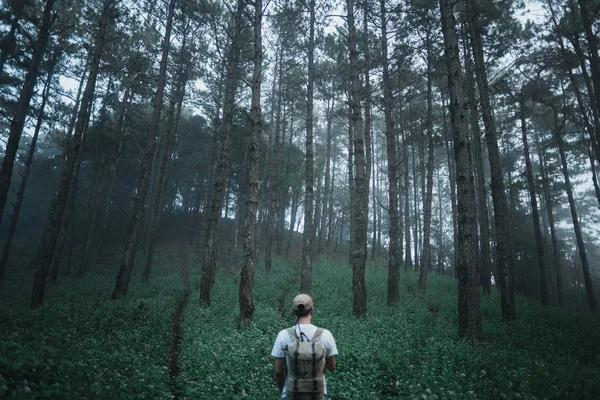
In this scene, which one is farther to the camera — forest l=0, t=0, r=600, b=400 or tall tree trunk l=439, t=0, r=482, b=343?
tall tree trunk l=439, t=0, r=482, b=343

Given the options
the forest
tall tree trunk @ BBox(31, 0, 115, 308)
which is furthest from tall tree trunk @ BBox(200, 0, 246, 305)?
tall tree trunk @ BBox(31, 0, 115, 308)

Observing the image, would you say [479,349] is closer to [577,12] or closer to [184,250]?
[577,12]

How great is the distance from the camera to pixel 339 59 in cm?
1991

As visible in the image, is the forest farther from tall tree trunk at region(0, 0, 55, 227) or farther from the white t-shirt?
the white t-shirt

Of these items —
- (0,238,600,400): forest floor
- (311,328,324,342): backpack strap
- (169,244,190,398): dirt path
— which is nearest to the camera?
(311,328,324,342): backpack strap

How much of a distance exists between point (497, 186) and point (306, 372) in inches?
504

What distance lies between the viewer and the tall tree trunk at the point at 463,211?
7969 millimetres

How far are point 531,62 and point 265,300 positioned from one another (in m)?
18.6

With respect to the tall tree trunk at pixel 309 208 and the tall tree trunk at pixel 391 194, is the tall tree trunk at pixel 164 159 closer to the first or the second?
the tall tree trunk at pixel 309 208

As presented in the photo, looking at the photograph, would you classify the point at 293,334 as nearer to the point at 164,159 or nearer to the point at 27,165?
the point at 164,159

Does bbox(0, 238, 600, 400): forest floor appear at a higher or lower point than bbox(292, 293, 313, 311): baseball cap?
lower

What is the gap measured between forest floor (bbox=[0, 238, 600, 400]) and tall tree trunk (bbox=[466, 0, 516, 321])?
0.93 meters

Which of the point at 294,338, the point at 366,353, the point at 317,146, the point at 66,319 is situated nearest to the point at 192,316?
the point at 66,319

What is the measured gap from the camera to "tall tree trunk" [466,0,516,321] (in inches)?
457
